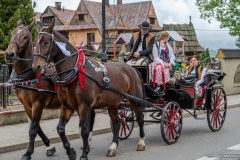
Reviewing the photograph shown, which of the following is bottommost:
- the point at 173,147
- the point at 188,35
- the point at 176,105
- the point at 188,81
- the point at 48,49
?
the point at 173,147

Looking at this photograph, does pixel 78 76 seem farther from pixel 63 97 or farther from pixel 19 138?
pixel 19 138

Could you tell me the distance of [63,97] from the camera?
7648 mm

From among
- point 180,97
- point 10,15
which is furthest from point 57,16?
point 180,97

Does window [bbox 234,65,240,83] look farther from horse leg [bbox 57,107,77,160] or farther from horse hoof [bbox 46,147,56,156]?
horse leg [bbox 57,107,77,160]

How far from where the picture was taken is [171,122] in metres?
9.59

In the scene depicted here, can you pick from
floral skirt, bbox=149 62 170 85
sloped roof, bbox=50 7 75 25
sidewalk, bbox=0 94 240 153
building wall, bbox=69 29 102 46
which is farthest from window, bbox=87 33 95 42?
floral skirt, bbox=149 62 170 85

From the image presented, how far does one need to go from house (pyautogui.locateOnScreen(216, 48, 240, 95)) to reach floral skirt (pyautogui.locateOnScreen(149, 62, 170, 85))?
38.6ft

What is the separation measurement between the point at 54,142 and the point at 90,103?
2.85 meters

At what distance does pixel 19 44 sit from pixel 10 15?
23.9 meters

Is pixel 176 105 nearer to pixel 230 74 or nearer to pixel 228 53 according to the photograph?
pixel 228 53

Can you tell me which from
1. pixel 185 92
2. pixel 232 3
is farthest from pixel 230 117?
A: pixel 232 3

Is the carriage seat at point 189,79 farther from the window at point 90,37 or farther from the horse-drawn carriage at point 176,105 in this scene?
the window at point 90,37

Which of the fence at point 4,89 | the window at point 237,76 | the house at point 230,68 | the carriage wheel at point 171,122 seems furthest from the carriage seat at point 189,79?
the window at point 237,76

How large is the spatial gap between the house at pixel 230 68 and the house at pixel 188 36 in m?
20.1
